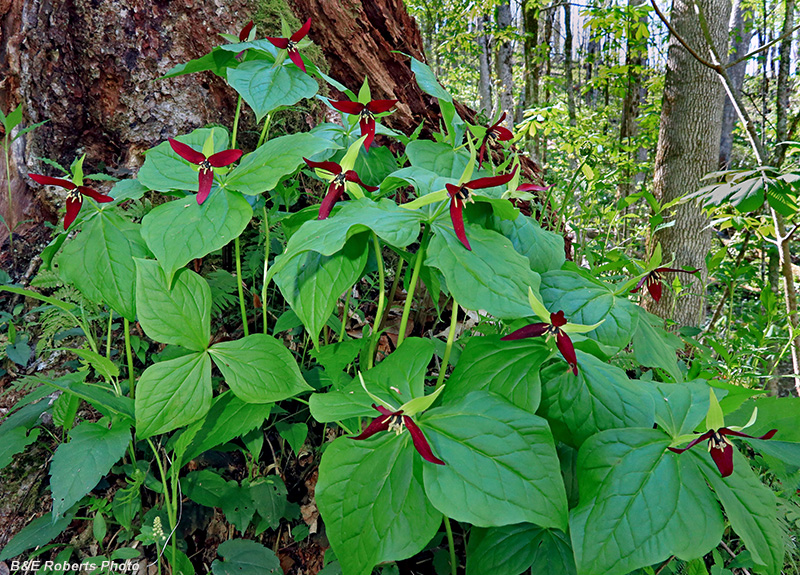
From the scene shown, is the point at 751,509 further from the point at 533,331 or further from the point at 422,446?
the point at 422,446

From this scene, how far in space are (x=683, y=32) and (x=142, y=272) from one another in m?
4.94

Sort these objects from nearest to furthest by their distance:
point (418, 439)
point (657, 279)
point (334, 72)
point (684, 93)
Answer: point (418, 439) < point (657, 279) < point (334, 72) < point (684, 93)

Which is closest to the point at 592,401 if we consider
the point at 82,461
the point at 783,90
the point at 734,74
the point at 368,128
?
the point at 368,128

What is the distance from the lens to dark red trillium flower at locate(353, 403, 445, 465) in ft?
2.38

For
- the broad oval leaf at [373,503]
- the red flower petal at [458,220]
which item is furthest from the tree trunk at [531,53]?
the broad oval leaf at [373,503]

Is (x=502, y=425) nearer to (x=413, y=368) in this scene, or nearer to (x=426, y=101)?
(x=413, y=368)

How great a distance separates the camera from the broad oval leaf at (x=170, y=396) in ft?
2.97

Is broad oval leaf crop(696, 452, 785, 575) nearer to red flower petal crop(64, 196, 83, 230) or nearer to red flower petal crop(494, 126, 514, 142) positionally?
red flower petal crop(494, 126, 514, 142)

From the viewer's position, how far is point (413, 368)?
93 centimetres

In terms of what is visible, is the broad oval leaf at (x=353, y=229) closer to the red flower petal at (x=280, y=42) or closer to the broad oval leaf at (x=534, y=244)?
the broad oval leaf at (x=534, y=244)

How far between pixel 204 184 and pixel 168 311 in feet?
0.93

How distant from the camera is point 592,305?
100 cm

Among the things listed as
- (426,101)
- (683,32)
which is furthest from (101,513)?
(683,32)

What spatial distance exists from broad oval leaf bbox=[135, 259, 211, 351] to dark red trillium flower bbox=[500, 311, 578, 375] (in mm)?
660
